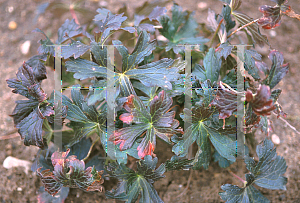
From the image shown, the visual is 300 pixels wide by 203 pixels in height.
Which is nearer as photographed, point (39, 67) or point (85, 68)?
point (85, 68)

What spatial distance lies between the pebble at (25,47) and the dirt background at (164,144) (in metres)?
0.02

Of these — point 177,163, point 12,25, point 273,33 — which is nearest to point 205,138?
point 177,163

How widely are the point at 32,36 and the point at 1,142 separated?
767 millimetres

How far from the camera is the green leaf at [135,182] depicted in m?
0.97

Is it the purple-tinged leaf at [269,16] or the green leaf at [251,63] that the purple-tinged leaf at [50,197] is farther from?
the purple-tinged leaf at [269,16]

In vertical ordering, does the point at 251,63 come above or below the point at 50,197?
→ above

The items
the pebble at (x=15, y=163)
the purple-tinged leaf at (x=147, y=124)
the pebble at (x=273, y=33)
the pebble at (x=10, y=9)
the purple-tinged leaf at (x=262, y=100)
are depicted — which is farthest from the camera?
the pebble at (x=10, y=9)

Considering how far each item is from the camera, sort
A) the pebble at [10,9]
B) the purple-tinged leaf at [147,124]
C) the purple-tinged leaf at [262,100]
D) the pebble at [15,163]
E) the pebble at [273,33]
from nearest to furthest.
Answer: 1. the purple-tinged leaf at [262,100]
2. the purple-tinged leaf at [147,124]
3. the pebble at [15,163]
4. the pebble at [273,33]
5. the pebble at [10,9]

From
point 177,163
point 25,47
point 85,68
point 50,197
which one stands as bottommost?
point 50,197

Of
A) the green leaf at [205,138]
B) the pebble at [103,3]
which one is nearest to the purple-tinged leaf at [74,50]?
the green leaf at [205,138]

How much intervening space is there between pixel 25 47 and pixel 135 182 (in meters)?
1.26

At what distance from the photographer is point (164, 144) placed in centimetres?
125

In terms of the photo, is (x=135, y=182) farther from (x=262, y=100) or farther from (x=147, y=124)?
(x=262, y=100)

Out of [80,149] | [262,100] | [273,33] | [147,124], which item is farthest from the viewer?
[273,33]
